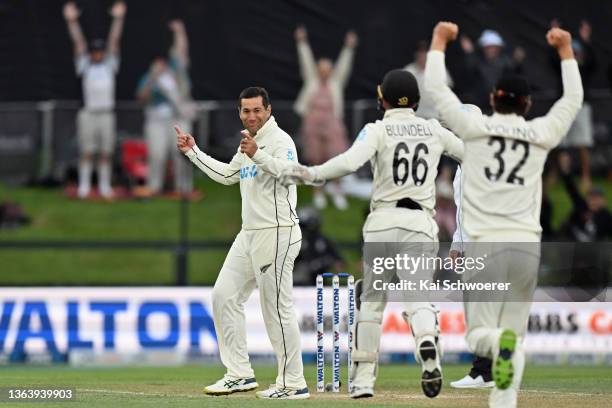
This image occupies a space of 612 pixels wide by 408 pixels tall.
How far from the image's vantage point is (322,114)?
22.2 m

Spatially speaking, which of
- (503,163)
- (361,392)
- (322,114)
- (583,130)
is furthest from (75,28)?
(503,163)

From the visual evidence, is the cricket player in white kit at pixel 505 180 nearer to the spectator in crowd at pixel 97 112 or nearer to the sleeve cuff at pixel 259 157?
the sleeve cuff at pixel 259 157

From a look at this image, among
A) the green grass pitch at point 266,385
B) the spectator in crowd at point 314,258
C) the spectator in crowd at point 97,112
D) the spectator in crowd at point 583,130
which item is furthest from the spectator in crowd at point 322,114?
the green grass pitch at point 266,385

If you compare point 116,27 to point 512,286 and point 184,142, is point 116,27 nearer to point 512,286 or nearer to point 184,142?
point 184,142

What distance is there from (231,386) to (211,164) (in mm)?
1873

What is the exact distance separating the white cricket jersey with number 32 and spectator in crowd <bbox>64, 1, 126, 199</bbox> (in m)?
13.2

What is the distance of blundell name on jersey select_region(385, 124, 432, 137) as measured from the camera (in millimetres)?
10594

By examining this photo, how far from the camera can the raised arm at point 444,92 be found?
969 cm

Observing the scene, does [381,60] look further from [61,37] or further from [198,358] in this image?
[198,358]

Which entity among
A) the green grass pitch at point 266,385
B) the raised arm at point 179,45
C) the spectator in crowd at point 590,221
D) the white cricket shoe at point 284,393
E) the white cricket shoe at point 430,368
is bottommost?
the green grass pitch at point 266,385

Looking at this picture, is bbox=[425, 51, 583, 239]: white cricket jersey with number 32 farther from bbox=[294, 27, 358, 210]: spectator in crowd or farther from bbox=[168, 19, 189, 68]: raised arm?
bbox=[168, 19, 189, 68]: raised arm

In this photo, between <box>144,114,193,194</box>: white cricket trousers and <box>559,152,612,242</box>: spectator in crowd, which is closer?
<box>559,152,612,242</box>: spectator in crowd

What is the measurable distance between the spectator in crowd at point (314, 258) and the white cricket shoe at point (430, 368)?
910 centimetres

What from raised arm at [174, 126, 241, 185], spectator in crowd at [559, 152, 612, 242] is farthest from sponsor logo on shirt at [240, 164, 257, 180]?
spectator in crowd at [559, 152, 612, 242]
